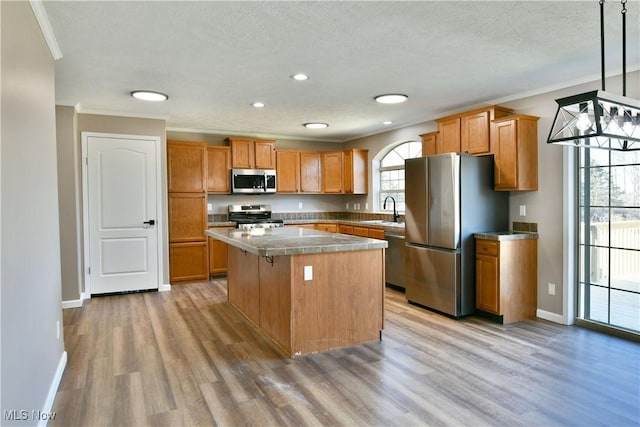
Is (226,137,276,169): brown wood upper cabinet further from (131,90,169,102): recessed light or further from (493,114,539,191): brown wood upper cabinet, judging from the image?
(493,114,539,191): brown wood upper cabinet

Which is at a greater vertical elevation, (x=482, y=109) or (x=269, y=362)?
(x=482, y=109)

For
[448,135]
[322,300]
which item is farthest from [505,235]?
[322,300]

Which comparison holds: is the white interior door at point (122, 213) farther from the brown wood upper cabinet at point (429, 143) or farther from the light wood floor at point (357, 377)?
the brown wood upper cabinet at point (429, 143)

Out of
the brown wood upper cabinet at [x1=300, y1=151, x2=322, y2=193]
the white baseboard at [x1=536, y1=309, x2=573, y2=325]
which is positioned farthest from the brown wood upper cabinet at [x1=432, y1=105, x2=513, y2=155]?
the brown wood upper cabinet at [x1=300, y1=151, x2=322, y2=193]

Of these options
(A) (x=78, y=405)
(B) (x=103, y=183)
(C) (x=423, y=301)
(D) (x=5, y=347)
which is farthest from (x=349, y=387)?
(B) (x=103, y=183)

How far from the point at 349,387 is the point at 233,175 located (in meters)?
4.57

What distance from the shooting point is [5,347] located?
1.64 metres

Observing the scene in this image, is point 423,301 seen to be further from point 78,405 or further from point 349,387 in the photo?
point 78,405

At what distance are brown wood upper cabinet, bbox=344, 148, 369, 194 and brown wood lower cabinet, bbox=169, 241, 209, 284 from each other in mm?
2731

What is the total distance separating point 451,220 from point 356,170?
3.17 m

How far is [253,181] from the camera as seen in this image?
266 inches

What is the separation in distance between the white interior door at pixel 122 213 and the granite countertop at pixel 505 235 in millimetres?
4121

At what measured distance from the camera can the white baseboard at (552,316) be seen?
4.01 m

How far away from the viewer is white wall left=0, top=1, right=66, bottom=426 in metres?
1.72
